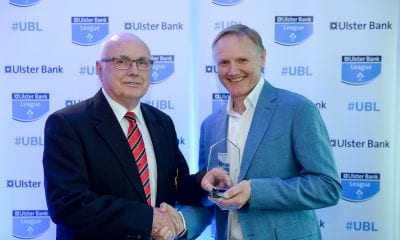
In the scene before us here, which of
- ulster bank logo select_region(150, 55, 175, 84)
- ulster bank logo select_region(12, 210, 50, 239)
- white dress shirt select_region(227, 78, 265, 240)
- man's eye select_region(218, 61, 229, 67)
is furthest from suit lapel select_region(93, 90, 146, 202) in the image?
ulster bank logo select_region(12, 210, 50, 239)

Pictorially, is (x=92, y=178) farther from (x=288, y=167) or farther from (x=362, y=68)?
(x=362, y=68)

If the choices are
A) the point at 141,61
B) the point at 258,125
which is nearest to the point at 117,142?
the point at 141,61

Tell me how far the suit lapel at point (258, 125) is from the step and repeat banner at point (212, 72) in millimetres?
919

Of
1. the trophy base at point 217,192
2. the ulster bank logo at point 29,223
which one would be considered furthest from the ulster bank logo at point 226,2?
the ulster bank logo at point 29,223

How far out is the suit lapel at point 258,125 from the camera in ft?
6.68

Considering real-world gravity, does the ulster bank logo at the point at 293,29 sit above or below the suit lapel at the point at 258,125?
above

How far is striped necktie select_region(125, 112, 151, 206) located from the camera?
2.04m

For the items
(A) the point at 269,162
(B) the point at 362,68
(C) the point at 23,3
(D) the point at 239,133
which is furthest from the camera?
(C) the point at 23,3

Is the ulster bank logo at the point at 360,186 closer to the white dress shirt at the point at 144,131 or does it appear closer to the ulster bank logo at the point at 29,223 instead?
the white dress shirt at the point at 144,131

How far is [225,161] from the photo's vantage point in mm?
2080

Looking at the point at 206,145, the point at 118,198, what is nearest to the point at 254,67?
the point at 206,145

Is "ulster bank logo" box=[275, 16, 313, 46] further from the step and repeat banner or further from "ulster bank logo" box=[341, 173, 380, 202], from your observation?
"ulster bank logo" box=[341, 173, 380, 202]

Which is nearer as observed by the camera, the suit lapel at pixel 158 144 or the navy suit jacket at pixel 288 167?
the navy suit jacket at pixel 288 167

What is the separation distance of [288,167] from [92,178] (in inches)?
38.6
